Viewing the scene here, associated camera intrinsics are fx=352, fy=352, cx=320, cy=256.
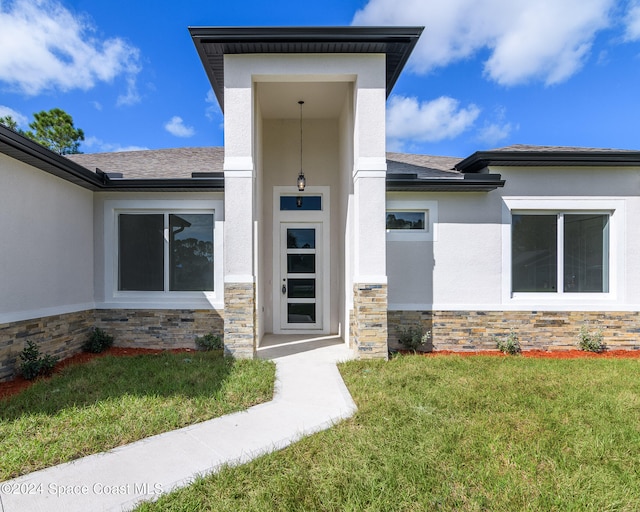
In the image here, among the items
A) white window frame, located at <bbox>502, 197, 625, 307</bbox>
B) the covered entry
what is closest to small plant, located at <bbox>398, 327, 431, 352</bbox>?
the covered entry

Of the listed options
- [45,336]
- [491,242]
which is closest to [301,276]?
[491,242]

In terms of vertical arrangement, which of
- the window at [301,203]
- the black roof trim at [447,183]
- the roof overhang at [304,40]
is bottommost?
the window at [301,203]

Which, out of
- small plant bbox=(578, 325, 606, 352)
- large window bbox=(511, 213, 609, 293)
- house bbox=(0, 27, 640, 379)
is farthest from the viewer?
large window bbox=(511, 213, 609, 293)

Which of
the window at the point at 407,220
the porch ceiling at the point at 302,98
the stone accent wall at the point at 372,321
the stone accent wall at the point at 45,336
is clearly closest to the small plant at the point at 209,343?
the stone accent wall at the point at 45,336

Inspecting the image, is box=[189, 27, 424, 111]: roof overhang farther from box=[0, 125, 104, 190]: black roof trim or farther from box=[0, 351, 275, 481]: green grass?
box=[0, 351, 275, 481]: green grass

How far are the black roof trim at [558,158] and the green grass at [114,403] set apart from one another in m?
6.09

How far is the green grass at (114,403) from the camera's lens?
3326 mm

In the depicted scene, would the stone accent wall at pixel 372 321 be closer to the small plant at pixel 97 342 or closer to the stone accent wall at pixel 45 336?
the small plant at pixel 97 342

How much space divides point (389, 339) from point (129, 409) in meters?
4.91

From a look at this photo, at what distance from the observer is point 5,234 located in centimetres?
541

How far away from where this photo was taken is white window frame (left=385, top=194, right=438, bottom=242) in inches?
297

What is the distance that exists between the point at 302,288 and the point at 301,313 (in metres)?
0.61

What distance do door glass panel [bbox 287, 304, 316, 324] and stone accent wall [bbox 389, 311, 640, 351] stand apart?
2085mm

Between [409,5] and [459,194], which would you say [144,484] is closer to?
[459,194]
